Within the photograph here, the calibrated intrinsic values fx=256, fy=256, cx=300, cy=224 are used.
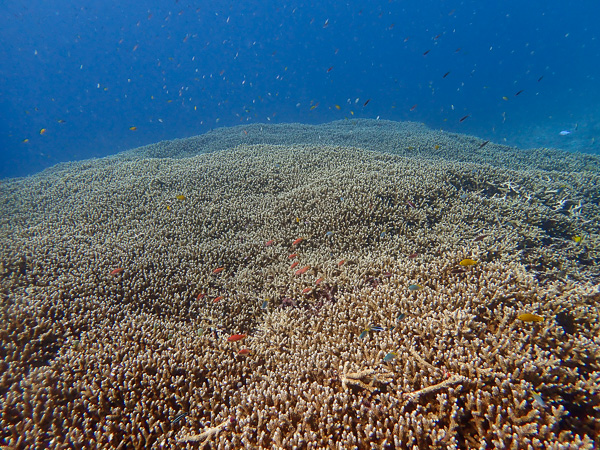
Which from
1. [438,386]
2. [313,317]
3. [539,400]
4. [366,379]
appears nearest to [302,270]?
[313,317]

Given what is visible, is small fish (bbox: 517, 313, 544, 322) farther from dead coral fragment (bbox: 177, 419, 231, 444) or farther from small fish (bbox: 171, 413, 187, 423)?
small fish (bbox: 171, 413, 187, 423)

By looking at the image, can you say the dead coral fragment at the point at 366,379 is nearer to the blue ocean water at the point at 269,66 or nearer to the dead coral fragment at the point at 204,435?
the dead coral fragment at the point at 204,435

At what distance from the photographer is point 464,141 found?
16.0 metres

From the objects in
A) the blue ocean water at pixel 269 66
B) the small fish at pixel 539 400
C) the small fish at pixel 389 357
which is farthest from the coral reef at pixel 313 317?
the blue ocean water at pixel 269 66

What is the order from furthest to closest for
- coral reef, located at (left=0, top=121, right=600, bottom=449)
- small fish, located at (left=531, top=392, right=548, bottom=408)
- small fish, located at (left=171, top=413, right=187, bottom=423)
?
small fish, located at (left=171, top=413, right=187, bottom=423)
coral reef, located at (left=0, top=121, right=600, bottom=449)
small fish, located at (left=531, top=392, right=548, bottom=408)

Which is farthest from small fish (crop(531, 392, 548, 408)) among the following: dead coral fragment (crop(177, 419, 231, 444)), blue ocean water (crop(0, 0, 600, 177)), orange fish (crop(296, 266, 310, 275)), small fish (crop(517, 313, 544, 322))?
blue ocean water (crop(0, 0, 600, 177))

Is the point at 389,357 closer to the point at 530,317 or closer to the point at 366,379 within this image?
the point at 366,379

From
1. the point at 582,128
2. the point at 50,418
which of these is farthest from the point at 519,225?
the point at 582,128

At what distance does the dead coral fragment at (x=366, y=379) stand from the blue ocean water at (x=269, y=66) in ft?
189

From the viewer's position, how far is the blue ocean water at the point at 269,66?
2736 inches

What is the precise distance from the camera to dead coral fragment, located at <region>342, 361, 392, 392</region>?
2533mm

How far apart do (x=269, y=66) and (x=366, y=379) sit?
13353 cm

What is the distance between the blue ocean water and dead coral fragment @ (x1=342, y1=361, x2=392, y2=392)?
189 ft

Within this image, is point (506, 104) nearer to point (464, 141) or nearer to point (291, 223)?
point (464, 141)
